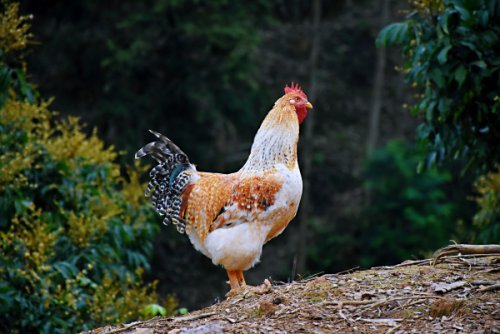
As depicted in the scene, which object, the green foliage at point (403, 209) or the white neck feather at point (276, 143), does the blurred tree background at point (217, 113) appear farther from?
the white neck feather at point (276, 143)

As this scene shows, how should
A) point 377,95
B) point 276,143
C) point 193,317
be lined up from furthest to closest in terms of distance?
point 377,95 < point 276,143 < point 193,317

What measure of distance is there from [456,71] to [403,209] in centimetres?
1281

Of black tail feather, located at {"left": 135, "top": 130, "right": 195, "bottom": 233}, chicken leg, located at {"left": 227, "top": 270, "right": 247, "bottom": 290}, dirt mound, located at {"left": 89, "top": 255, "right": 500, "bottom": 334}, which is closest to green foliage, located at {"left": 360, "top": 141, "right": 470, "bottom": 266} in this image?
black tail feather, located at {"left": 135, "top": 130, "right": 195, "bottom": 233}

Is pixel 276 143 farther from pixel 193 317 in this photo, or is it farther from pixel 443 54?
pixel 193 317

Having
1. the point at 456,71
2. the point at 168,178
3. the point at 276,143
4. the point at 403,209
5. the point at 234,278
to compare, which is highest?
the point at 456,71

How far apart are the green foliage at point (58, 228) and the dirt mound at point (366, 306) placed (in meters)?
2.20

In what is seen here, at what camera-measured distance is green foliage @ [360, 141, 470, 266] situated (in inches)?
766

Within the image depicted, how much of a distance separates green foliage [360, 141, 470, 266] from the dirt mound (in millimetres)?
13117

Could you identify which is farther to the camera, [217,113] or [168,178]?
[217,113]

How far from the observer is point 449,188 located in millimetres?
21031

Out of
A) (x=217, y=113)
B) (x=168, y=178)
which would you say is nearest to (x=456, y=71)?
(x=168, y=178)

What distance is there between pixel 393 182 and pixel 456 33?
12774 mm

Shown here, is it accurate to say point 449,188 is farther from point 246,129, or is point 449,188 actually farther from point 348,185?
point 246,129

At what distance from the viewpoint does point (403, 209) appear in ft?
65.8
